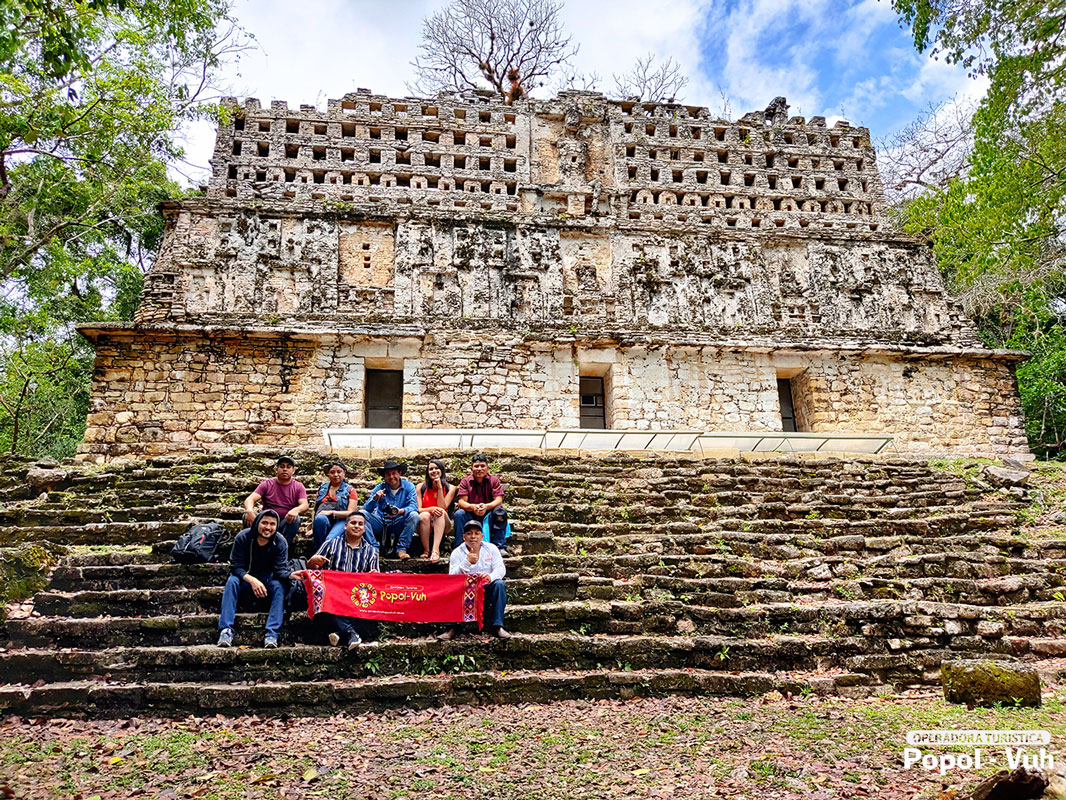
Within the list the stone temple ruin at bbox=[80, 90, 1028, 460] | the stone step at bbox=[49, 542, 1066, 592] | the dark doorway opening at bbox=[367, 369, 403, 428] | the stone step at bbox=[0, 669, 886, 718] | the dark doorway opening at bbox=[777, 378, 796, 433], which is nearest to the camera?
the stone step at bbox=[0, 669, 886, 718]

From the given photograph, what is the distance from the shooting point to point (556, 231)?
14516 millimetres

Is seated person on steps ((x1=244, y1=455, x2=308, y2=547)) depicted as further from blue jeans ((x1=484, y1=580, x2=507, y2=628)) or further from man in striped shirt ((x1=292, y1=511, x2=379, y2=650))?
blue jeans ((x1=484, y1=580, x2=507, y2=628))

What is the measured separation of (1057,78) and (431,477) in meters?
8.84

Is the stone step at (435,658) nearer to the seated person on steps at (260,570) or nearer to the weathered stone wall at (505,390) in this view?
the seated person on steps at (260,570)

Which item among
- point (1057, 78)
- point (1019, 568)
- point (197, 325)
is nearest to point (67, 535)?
point (197, 325)

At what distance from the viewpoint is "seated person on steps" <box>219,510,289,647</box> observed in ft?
→ 18.2

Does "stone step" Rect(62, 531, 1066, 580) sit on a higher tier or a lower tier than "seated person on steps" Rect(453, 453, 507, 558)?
lower

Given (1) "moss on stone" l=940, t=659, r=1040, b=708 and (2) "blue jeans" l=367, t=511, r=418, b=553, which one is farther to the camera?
(2) "blue jeans" l=367, t=511, r=418, b=553

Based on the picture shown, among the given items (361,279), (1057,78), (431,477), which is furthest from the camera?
(361,279)

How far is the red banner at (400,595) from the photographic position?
18.6ft

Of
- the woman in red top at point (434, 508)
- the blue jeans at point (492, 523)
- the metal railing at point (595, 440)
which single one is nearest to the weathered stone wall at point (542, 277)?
the metal railing at point (595, 440)

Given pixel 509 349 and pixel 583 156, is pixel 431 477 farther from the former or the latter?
pixel 583 156

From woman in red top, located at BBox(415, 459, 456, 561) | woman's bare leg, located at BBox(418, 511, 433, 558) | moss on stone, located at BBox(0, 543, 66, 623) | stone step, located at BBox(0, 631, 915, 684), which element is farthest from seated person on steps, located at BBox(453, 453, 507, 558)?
moss on stone, located at BBox(0, 543, 66, 623)

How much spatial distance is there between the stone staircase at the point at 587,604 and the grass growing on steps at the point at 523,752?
0.24 meters
